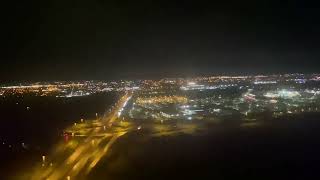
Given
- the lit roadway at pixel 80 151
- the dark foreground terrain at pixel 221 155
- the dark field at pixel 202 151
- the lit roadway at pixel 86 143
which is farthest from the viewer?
the dark field at pixel 202 151

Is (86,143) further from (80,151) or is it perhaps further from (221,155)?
(221,155)

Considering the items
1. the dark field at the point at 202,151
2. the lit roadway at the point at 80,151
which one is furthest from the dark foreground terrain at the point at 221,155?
the lit roadway at the point at 80,151

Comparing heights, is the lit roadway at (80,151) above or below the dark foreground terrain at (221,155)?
above

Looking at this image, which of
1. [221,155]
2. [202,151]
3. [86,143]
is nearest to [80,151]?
[86,143]

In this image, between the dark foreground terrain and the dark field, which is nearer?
the dark foreground terrain

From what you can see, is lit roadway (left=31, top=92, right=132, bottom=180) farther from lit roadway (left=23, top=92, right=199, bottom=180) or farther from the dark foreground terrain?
the dark foreground terrain

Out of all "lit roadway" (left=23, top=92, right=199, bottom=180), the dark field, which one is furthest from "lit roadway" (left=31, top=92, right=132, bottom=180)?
the dark field

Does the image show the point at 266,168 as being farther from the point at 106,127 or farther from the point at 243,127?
the point at 106,127

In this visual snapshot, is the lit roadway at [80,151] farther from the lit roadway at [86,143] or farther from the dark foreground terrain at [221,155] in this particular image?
the dark foreground terrain at [221,155]

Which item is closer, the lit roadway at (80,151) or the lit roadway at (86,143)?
the lit roadway at (80,151)
